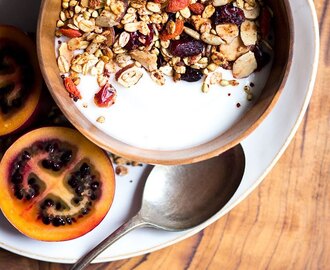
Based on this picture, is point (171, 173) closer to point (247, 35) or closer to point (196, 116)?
point (196, 116)

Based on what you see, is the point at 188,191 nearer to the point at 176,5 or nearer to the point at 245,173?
the point at 245,173

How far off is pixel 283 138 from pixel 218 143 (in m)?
0.13

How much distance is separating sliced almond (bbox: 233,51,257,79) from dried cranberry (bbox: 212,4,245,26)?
0.16ft

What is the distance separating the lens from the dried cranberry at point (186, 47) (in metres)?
0.97

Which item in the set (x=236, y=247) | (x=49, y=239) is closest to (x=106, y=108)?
(x=49, y=239)

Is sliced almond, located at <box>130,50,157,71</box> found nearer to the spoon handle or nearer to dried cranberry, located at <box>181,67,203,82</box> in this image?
dried cranberry, located at <box>181,67,203,82</box>

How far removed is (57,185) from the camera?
3.37 ft

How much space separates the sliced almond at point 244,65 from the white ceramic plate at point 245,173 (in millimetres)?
77

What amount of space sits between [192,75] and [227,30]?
8 cm

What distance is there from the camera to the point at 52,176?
40.4 inches

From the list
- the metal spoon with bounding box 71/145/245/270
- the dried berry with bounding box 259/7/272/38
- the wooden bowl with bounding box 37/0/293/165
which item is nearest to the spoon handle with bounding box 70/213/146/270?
the metal spoon with bounding box 71/145/245/270

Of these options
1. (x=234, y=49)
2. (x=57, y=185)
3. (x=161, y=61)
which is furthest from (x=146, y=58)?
(x=57, y=185)

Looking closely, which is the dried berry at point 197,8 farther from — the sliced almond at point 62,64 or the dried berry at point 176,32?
the sliced almond at point 62,64

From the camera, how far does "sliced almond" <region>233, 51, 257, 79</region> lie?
0.98 meters
